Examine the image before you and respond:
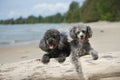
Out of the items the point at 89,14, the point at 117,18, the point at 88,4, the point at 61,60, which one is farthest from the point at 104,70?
the point at 88,4

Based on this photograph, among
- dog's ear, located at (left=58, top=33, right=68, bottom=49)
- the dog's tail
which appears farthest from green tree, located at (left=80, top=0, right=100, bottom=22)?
dog's ear, located at (left=58, top=33, right=68, bottom=49)

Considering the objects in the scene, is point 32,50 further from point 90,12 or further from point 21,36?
point 90,12

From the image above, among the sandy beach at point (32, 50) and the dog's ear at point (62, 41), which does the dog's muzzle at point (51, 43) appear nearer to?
the dog's ear at point (62, 41)

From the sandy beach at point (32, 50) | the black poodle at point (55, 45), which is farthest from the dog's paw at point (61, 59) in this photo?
the sandy beach at point (32, 50)

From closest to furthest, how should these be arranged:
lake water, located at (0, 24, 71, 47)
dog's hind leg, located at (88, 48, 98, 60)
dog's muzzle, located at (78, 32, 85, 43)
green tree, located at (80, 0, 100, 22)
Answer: dog's muzzle, located at (78, 32, 85, 43) → dog's hind leg, located at (88, 48, 98, 60) → lake water, located at (0, 24, 71, 47) → green tree, located at (80, 0, 100, 22)

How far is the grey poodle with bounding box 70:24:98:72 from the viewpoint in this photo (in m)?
5.31

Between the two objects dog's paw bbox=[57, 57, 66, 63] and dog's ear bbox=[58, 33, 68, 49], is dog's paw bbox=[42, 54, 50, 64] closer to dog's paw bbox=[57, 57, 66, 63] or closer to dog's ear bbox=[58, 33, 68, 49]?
dog's paw bbox=[57, 57, 66, 63]

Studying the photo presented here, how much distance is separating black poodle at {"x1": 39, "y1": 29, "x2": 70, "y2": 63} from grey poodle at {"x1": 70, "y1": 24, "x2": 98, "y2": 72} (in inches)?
4.6

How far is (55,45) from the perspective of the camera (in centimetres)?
536

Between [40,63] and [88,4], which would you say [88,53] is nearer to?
[40,63]

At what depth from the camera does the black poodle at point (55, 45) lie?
17.5 ft

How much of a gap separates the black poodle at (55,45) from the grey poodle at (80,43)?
117 mm

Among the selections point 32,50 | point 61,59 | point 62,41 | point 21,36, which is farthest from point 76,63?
point 21,36

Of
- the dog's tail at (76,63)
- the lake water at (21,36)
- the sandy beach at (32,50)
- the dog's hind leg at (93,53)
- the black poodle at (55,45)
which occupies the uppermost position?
the black poodle at (55,45)
